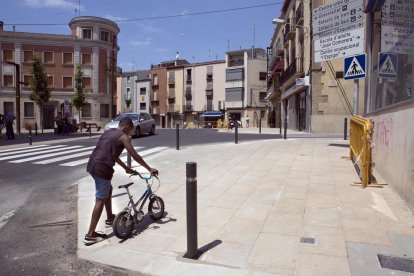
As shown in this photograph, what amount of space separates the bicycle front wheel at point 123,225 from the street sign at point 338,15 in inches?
316

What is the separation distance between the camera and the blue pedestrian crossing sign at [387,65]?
21.7ft

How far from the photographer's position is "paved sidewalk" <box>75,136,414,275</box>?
3492 millimetres

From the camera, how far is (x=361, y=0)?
9461 mm

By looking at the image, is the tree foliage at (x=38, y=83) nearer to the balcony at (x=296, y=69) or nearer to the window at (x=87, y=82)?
the window at (x=87, y=82)

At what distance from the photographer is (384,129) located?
6.83 m

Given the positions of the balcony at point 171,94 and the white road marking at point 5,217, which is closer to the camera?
the white road marking at point 5,217

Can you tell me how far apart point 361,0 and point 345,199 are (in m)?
6.24

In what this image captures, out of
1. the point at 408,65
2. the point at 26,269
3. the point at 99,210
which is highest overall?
the point at 408,65

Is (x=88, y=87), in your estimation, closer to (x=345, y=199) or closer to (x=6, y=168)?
(x=6, y=168)

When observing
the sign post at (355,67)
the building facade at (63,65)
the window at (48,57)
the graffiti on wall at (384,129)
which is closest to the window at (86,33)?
the building facade at (63,65)

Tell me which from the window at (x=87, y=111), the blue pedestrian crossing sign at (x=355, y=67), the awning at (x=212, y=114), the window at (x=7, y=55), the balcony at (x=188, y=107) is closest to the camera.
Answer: the blue pedestrian crossing sign at (x=355, y=67)

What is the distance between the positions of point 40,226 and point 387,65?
270 inches

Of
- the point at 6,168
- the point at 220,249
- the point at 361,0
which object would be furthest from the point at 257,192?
the point at 6,168

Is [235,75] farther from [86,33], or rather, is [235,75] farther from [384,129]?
[384,129]
